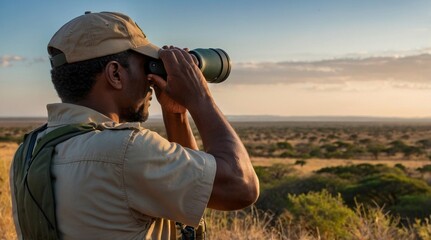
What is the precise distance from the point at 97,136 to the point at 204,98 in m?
0.43

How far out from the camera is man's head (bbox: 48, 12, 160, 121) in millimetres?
1985

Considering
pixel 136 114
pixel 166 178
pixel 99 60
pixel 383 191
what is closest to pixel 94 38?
pixel 99 60

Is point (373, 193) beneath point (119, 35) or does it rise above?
beneath

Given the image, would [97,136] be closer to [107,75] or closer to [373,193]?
[107,75]

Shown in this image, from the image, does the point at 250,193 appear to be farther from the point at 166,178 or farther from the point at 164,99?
the point at 164,99

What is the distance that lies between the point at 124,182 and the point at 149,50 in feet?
1.68

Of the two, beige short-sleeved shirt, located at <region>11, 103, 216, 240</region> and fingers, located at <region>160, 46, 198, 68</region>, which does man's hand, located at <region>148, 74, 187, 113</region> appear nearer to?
fingers, located at <region>160, 46, 198, 68</region>

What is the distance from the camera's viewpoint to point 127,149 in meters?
1.77

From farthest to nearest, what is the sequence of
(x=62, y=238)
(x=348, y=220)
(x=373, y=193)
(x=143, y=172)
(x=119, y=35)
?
1. (x=373, y=193)
2. (x=348, y=220)
3. (x=119, y=35)
4. (x=62, y=238)
5. (x=143, y=172)

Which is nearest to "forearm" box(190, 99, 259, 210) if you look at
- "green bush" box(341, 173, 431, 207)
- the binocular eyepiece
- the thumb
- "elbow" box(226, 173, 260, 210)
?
"elbow" box(226, 173, 260, 210)

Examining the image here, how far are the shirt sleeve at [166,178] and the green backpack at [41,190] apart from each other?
0.69ft

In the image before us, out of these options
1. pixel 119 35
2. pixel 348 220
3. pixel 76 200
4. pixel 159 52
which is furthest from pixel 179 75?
pixel 348 220

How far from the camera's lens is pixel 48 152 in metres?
1.86

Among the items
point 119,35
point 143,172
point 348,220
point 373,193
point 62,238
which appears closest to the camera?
point 143,172
